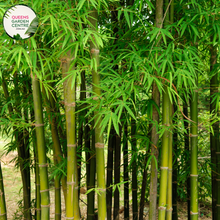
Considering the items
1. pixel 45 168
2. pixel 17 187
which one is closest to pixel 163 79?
pixel 45 168

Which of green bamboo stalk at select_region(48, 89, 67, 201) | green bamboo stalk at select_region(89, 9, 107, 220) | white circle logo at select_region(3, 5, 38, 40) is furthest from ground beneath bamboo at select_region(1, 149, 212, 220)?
white circle logo at select_region(3, 5, 38, 40)

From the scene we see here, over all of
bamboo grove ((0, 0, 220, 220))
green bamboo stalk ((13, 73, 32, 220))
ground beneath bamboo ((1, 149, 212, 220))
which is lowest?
ground beneath bamboo ((1, 149, 212, 220))

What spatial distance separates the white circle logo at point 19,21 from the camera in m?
1.50

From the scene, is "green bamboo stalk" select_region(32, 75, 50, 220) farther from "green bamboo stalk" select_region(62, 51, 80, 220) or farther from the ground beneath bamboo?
the ground beneath bamboo

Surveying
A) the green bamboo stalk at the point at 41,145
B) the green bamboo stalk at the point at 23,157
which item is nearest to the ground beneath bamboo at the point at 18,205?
the green bamboo stalk at the point at 23,157

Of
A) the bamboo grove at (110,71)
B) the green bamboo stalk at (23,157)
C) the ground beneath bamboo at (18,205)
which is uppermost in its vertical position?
the bamboo grove at (110,71)

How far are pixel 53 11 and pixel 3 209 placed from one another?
184cm

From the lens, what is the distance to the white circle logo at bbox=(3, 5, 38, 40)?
59.2 inches

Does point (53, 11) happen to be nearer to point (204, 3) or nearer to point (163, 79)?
point (163, 79)

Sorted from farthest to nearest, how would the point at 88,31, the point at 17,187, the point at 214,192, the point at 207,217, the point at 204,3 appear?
the point at 17,187 → the point at 207,217 → the point at 214,192 → the point at 204,3 → the point at 88,31

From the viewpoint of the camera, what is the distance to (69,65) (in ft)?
6.00

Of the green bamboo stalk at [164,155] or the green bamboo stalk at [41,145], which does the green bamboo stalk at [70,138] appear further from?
the green bamboo stalk at [164,155]

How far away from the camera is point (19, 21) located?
1525 mm

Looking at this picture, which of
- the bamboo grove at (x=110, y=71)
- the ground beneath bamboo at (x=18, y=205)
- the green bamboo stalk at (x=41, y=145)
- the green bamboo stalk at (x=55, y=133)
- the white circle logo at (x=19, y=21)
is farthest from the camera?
the ground beneath bamboo at (x=18, y=205)
